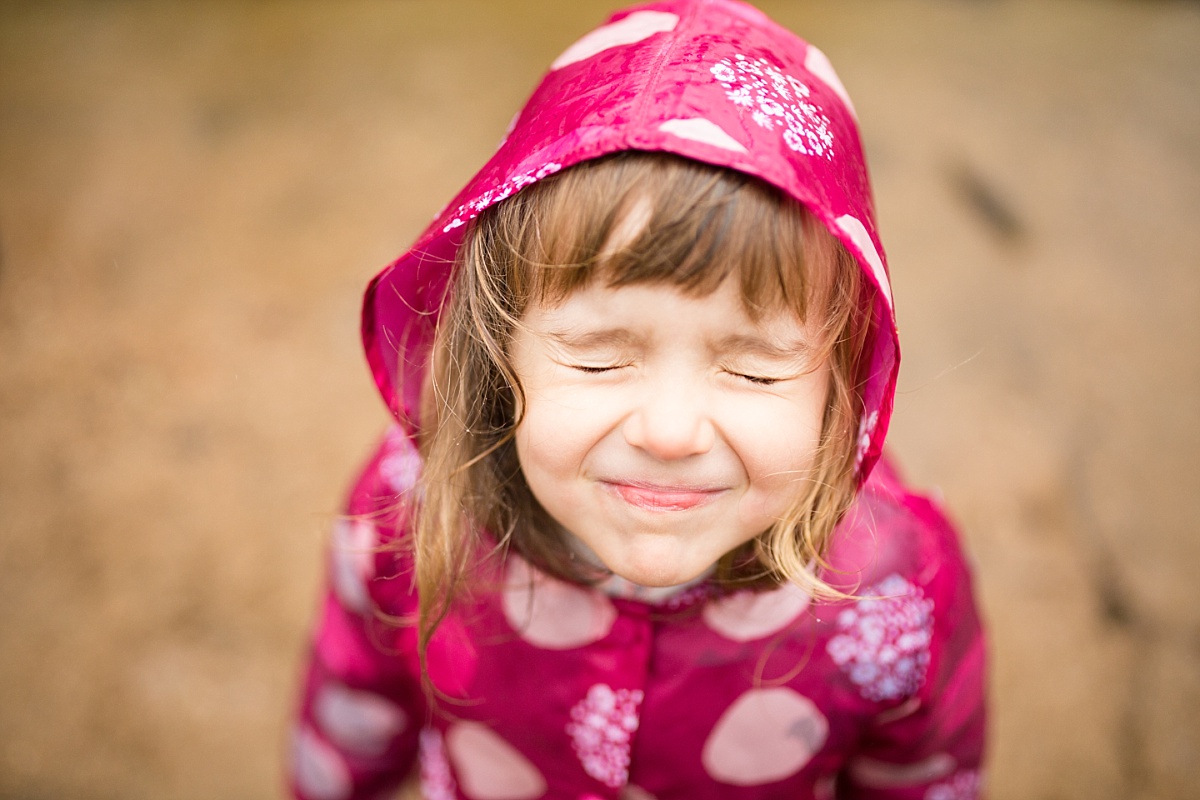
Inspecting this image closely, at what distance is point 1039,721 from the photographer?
1446mm

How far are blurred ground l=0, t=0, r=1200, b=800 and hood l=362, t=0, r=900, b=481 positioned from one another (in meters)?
0.70

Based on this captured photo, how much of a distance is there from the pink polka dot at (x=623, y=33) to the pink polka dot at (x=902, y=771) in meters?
0.68

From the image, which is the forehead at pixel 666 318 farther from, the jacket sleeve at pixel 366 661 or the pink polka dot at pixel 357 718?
the pink polka dot at pixel 357 718

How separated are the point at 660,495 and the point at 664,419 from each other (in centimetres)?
8

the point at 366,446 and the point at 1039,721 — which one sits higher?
the point at 366,446

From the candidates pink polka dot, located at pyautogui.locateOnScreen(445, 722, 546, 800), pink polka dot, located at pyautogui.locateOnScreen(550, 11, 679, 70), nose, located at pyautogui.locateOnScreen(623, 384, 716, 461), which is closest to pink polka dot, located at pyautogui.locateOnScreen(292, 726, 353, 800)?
pink polka dot, located at pyautogui.locateOnScreen(445, 722, 546, 800)

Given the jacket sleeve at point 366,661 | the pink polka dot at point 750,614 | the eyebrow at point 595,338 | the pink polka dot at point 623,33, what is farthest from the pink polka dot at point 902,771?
the pink polka dot at point 623,33

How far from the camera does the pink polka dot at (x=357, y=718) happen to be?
1047mm

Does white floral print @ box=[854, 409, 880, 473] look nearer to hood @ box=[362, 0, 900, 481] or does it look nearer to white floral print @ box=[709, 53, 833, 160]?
hood @ box=[362, 0, 900, 481]

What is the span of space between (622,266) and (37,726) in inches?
48.7

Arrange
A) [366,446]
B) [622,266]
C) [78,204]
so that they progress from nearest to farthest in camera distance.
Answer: [622,266], [366,446], [78,204]

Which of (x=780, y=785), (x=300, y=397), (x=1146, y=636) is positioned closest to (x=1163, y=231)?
(x=1146, y=636)

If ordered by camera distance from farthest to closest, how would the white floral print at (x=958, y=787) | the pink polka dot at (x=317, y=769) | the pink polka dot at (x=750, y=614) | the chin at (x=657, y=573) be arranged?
the pink polka dot at (x=317, y=769) → the white floral print at (x=958, y=787) → the pink polka dot at (x=750, y=614) → the chin at (x=657, y=573)

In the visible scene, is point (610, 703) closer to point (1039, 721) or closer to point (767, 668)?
point (767, 668)
